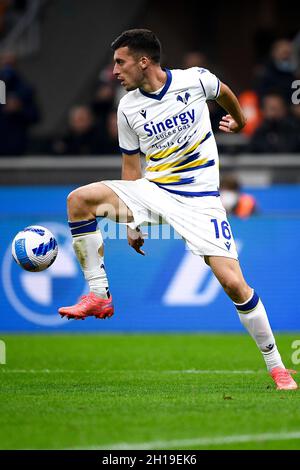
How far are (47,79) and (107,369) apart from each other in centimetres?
1234

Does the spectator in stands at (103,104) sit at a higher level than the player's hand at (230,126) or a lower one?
higher

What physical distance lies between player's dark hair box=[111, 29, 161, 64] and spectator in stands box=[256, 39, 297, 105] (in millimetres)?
8935

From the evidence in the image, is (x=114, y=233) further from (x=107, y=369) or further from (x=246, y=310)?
(x=246, y=310)

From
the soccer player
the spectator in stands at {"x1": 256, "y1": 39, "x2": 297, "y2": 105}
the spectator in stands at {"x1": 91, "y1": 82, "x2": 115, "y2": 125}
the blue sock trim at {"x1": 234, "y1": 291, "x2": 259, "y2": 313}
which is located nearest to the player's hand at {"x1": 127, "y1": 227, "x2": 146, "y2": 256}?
the soccer player

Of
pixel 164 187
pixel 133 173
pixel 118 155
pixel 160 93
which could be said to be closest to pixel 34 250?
pixel 133 173

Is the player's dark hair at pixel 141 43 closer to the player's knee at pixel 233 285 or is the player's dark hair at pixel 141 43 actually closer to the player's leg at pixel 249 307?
the player's leg at pixel 249 307

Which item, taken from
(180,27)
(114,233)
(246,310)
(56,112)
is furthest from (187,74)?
(180,27)

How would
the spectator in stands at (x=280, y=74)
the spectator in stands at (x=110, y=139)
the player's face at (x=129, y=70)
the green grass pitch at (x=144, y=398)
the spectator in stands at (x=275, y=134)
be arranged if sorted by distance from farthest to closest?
1. the spectator in stands at (x=280, y=74)
2. the spectator in stands at (x=110, y=139)
3. the spectator in stands at (x=275, y=134)
4. the player's face at (x=129, y=70)
5. the green grass pitch at (x=144, y=398)

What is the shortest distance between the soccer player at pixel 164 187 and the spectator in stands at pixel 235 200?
598 cm

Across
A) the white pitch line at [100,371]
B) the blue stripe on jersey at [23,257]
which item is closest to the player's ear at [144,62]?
the blue stripe on jersey at [23,257]

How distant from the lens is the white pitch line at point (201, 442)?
20.4 ft

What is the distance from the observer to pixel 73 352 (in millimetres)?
12086

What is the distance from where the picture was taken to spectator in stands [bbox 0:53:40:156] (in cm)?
1752
